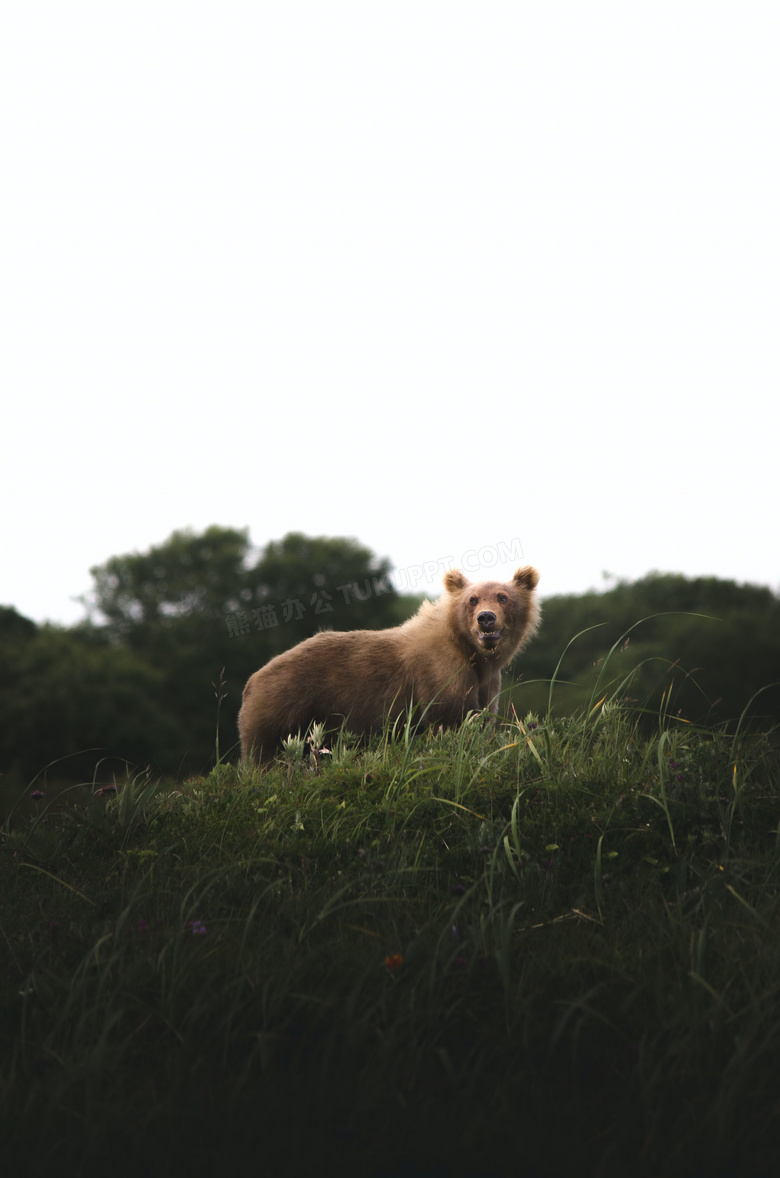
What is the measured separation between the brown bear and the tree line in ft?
35.4

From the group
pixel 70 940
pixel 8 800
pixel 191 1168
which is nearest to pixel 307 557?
pixel 8 800

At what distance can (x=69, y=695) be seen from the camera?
21219 mm

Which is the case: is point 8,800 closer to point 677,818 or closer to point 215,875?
point 215,875

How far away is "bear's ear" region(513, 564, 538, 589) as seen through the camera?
22.1ft

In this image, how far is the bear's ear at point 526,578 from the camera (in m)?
6.74

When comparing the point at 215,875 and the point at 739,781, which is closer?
the point at 215,875

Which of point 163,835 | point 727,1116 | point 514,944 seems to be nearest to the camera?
point 727,1116

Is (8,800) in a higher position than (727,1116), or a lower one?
higher

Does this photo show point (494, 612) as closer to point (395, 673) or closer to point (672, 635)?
point (395, 673)

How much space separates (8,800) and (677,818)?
164 inches

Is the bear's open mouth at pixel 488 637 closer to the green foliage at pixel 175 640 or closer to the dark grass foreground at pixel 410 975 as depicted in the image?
the dark grass foreground at pixel 410 975

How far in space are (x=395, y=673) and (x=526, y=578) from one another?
4.97ft

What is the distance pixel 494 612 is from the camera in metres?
5.97

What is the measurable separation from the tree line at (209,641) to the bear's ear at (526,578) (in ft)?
35.1
